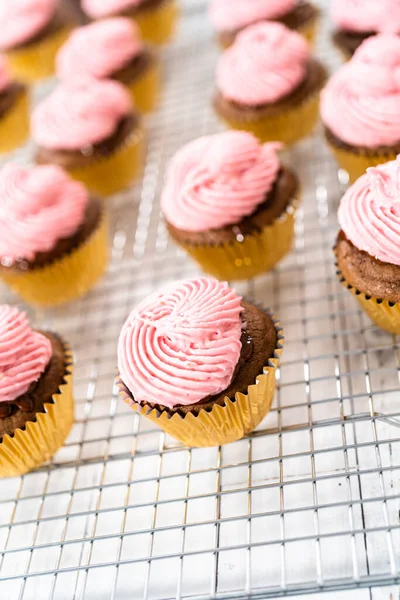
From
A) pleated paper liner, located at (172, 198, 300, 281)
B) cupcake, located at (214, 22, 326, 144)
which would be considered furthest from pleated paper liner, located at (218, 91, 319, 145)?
pleated paper liner, located at (172, 198, 300, 281)

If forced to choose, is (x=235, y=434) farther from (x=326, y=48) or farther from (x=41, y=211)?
(x=326, y=48)

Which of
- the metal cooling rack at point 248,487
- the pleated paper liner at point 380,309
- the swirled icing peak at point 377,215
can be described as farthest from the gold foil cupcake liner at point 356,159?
the pleated paper liner at point 380,309

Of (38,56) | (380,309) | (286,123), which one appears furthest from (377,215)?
(38,56)

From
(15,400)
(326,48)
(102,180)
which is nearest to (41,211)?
(102,180)

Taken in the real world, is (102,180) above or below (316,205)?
above

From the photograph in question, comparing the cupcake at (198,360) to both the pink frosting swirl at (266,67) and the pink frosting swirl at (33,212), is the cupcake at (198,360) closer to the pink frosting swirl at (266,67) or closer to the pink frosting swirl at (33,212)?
the pink frosting swirl at (33,212)

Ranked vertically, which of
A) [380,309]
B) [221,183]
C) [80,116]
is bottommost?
[380,309]

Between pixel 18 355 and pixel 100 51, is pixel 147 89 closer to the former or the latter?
pixel 100 51
